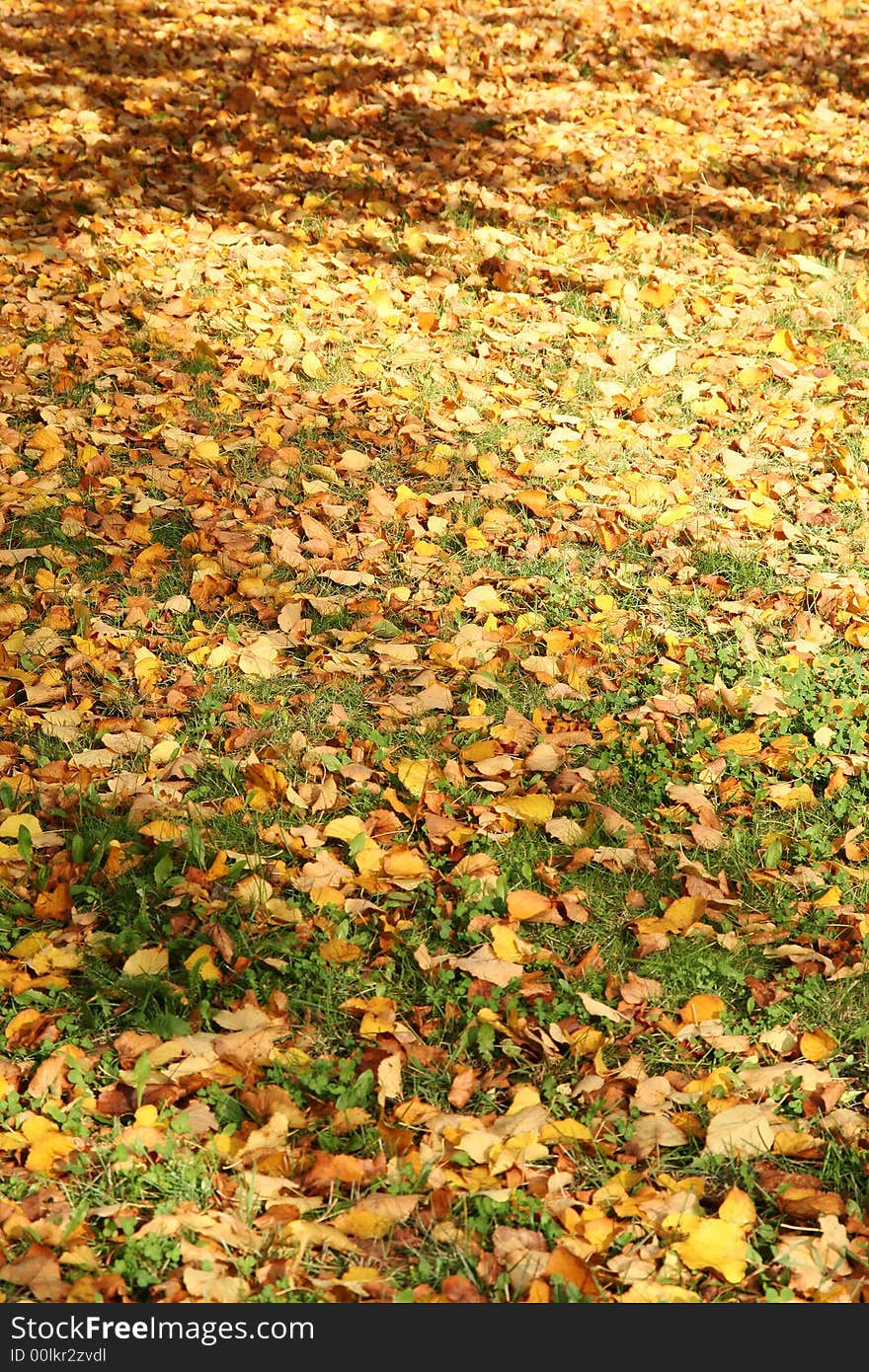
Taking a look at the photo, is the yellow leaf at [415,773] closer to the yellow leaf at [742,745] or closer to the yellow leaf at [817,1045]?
the yellow leaf at [742,745]

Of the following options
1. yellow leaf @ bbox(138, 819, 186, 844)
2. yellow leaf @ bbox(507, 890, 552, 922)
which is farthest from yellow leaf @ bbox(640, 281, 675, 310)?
yellow leaf @ bbox(138, 819, 186, 844)

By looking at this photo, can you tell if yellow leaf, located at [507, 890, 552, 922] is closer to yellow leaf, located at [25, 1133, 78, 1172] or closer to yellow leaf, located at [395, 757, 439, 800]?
yellow leaf, located at [395, 757, 439, 800]

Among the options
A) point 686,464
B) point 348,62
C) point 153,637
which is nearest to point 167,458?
point 153,637

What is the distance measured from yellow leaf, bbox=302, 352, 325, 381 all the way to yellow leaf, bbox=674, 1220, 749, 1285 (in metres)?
3.59

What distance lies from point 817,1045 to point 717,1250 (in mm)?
544

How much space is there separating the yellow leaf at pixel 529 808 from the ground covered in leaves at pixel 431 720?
2 centimetres

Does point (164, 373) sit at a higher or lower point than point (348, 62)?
lower

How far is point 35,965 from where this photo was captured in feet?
8.95

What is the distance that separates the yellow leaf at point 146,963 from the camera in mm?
2734

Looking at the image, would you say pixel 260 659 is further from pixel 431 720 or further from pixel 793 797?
pixel 793 797

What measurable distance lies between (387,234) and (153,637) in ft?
10.3

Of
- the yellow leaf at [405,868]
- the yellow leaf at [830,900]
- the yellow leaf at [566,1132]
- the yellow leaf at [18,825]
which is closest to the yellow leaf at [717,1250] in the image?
the yellow leaf at [566,1132]

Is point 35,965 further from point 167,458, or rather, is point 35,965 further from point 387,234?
point 387,234

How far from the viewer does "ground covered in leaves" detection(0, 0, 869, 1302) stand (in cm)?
236
